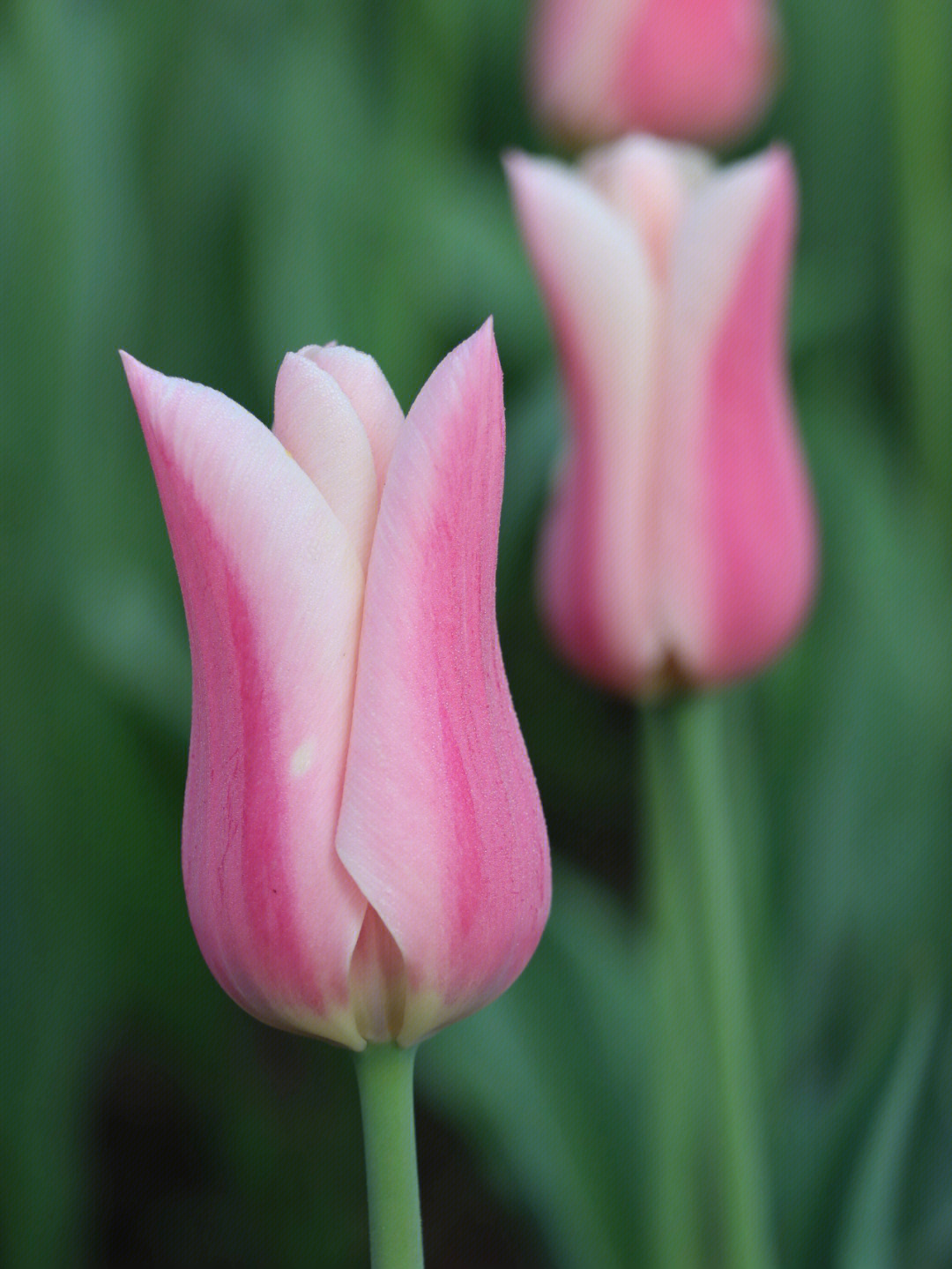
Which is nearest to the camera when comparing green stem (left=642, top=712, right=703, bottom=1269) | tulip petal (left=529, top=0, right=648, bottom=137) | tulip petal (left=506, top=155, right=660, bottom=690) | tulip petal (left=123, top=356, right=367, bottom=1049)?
tulip petal (left=123, top=356, right=367, bottom=1049)

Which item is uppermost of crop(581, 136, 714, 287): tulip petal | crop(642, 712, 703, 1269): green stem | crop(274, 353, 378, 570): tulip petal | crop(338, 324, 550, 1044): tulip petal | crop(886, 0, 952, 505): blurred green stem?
crop(886, 0, 952, 505): blurred green stem

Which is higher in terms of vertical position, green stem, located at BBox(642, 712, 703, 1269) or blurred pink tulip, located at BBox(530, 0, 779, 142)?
blurred pink tulip, located at BBox(530, 0, 779, 142)

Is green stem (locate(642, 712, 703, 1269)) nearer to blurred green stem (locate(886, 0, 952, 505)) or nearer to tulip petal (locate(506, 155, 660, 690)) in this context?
tulip petal (locate(506, 155, 660, 690))

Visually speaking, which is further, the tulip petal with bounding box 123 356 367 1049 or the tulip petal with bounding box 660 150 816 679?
the tulip petal with bounding box 660 150 816 679

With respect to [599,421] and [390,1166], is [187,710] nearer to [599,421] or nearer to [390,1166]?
[599,421]

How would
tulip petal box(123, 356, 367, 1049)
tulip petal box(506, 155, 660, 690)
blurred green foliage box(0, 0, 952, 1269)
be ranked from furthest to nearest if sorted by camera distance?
1. blurred green foliage box(0, 0, 952, 1269)
2. tulip petal box(506, 155, 660, 690)
3. tulip petal box(123, 356, 367, 1049)

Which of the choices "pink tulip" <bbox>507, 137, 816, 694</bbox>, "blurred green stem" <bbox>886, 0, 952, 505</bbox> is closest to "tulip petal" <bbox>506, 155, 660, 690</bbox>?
"pink tulip" <bbox>507, 137, 816, 694</bbox>

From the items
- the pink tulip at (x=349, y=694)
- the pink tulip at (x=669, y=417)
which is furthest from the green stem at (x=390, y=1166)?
the pink tulip at (x=669, y=417)
